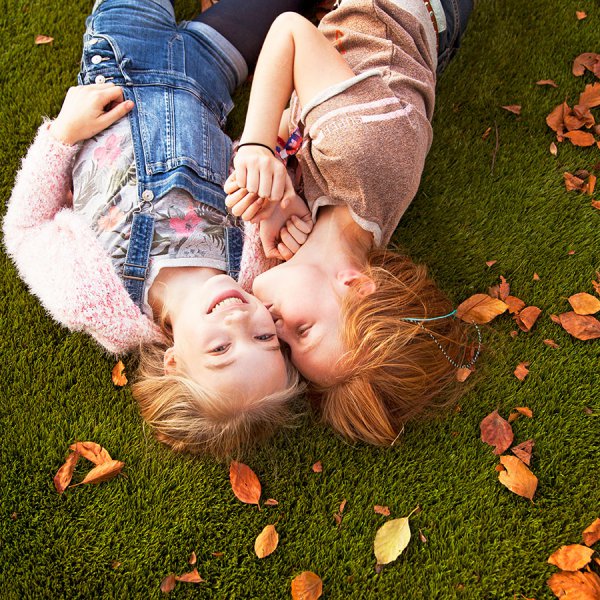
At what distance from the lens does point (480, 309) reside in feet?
10.7

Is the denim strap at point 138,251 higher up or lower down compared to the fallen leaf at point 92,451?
higher up

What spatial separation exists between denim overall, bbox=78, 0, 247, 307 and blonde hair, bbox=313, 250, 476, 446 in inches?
28.6

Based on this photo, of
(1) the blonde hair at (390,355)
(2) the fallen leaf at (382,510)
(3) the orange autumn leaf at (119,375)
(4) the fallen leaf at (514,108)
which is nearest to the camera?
(1) the blonde hair at (390,355)

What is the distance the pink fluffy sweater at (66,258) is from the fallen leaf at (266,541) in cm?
107

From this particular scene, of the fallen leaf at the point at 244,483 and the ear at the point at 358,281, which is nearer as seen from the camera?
the ear at the point at 358,281

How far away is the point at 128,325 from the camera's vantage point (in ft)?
9.46

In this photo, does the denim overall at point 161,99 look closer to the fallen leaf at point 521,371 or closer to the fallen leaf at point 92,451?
the fallen leaf at point 92,451

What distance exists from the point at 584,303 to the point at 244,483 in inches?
79.6

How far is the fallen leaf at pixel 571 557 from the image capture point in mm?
2703

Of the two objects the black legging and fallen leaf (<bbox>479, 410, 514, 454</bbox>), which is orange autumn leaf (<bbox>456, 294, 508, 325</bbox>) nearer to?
fallen leaf (<bbox>479, 410, 514, 454</bbox>)

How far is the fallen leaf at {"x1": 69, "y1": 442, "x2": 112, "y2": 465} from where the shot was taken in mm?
2982

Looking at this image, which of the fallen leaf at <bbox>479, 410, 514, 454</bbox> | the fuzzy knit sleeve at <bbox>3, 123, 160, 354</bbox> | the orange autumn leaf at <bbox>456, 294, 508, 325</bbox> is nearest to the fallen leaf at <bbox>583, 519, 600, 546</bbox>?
the fallen leaf at <bbox>479, 410, 514, 454</bbox>

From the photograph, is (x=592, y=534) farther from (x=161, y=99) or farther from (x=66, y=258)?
(x=161, y=99)

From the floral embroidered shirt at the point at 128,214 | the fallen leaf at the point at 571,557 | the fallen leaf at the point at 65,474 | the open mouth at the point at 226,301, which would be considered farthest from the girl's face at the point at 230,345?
the fallen leaf at the point at 571,557
